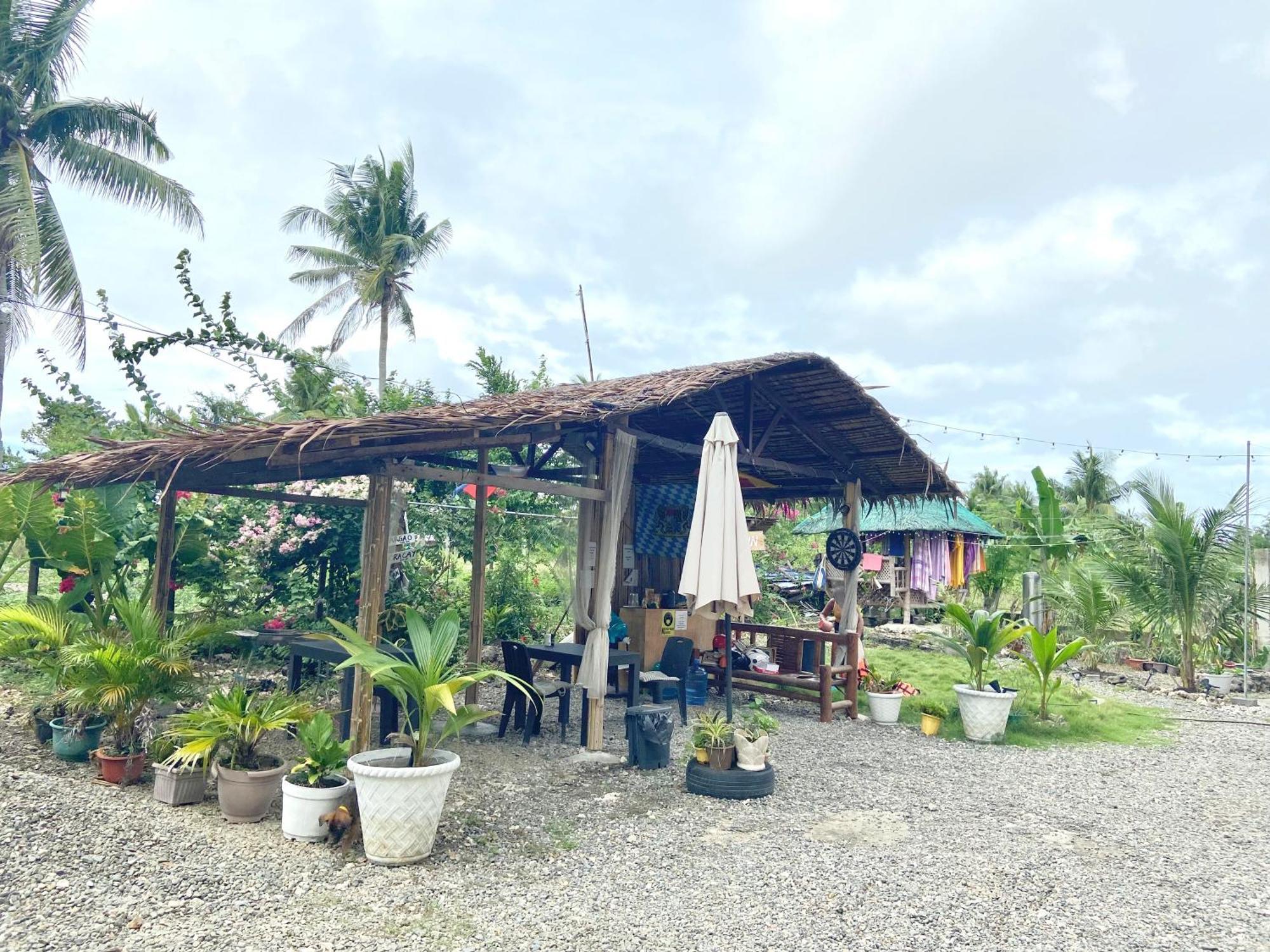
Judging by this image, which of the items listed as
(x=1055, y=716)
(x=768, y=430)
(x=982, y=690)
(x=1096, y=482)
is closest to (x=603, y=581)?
(x=768, y=430)

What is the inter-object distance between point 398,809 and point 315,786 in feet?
1.98

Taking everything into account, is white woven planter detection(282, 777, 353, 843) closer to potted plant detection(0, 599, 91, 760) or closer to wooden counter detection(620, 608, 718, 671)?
potted plant detection(0, 599, 91, 760)

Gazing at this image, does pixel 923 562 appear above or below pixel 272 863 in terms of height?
above

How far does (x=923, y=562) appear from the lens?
17.3 meters

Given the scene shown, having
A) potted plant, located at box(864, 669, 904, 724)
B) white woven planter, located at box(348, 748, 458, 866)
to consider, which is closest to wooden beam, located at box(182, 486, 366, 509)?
white woven planter, located at box(348, 748, 458, 866)

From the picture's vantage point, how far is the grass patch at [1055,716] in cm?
790

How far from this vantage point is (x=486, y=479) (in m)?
6.08

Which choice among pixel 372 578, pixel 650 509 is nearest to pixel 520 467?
pixel 650 509

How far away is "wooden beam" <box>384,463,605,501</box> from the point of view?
18.9 ft

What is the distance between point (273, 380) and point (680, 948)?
1496cm

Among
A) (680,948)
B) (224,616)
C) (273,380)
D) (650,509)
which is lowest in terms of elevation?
(680,948)

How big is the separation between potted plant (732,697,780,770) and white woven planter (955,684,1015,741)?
109 inches

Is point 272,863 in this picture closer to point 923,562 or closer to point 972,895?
point 972,895

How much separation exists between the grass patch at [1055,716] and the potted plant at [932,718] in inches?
3.9
